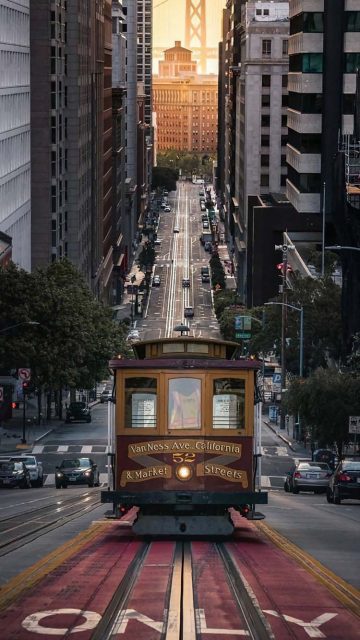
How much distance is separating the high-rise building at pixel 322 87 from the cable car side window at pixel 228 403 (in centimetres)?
7208

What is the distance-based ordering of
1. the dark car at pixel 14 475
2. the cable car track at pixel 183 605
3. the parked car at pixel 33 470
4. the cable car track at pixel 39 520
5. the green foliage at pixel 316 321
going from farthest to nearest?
1. the green foliage at pixel 316 321
2. the parked car at pixel 33 470
3. the dark car at pixel 14 475
4. the cable car track at pixel 39 520
5. the cable car track at pixel 183 605

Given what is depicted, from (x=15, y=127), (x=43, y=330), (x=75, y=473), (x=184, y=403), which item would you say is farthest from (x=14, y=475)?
(x=15, y=127)

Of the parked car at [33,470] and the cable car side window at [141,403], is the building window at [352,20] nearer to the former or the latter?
the parked car at [33,470]

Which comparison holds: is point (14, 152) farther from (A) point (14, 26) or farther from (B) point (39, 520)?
(B) point (39, 520)

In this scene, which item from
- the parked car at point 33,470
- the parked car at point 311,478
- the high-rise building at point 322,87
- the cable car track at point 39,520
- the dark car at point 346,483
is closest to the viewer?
the cable car track at point 39,520

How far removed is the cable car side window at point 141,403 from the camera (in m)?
30.1

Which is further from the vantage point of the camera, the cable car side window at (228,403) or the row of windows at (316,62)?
the row of windows at (316,62)

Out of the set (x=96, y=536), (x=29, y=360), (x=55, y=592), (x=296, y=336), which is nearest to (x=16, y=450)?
(x=29, y=360)

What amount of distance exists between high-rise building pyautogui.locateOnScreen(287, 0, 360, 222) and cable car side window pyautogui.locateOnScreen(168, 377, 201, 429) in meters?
72.3

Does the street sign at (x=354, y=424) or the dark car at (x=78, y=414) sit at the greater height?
the street sign at (x=354, y=424)

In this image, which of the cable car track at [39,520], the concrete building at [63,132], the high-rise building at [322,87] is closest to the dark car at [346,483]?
the cable car track at [39,520]

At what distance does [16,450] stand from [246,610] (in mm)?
67039

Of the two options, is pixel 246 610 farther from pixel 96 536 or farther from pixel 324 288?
pixel 324 288

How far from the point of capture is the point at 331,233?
121 m
